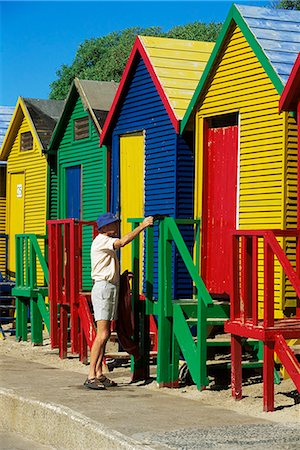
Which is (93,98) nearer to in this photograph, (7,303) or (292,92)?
(7,303)

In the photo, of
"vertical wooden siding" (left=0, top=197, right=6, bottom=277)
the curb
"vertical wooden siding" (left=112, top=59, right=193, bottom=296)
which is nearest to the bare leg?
the curb

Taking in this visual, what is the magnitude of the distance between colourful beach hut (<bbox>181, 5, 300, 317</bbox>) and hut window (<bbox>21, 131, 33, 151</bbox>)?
24.6 feet

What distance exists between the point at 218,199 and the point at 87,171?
492 centimetres

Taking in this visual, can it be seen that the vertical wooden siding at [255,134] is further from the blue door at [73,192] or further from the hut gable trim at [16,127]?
the hut gable trim at [16,127]

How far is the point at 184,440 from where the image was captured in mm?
7723

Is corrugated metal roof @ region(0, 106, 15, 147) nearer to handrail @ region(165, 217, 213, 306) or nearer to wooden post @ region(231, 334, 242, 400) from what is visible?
handrail @ region(165, 217, 213, 306)

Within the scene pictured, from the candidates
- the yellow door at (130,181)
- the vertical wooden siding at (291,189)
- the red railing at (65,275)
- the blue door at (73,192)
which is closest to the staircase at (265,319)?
the vertical wooden siding at (291,189)

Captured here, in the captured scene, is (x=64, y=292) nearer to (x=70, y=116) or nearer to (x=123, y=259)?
(x=123, y=259)

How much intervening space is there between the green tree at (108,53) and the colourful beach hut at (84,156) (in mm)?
33530

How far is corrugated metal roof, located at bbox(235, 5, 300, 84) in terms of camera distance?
1223 centimetres

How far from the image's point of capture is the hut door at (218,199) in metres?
13.2

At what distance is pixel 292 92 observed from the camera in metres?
11.3

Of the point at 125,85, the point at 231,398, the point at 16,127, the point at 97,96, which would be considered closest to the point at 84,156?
the point at 97,96

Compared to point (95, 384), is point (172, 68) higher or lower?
higher
